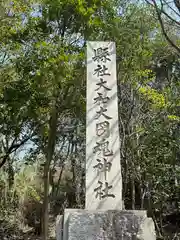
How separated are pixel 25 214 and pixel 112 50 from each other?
7.86 meters

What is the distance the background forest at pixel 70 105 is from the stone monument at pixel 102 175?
7.58 feet

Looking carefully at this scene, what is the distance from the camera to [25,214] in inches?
420

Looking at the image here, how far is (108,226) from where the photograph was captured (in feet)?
10.3

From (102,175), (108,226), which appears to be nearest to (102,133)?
(102,175)

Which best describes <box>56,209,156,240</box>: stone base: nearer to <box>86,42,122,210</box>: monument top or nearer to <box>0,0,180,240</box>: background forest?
<box>86,42,122,210</box>: monument top

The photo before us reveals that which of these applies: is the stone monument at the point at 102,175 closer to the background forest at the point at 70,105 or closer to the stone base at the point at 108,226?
the stone base at the point at 108,226

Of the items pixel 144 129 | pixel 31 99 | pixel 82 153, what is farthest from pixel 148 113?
pixel 31 99

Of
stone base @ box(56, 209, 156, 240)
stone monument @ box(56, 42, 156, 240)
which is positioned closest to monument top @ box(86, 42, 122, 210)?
stone monument @ box(56, 42, 156, 240)

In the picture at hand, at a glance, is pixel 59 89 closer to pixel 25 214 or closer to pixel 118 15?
pixel 118 15

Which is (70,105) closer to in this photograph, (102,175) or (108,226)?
(102,175)

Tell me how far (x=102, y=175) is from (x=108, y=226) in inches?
28.0

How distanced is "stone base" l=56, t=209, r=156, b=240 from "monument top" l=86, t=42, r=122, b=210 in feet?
1.35

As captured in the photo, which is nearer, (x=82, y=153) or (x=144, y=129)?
(x=144, y=129)

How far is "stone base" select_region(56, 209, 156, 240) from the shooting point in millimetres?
3121
